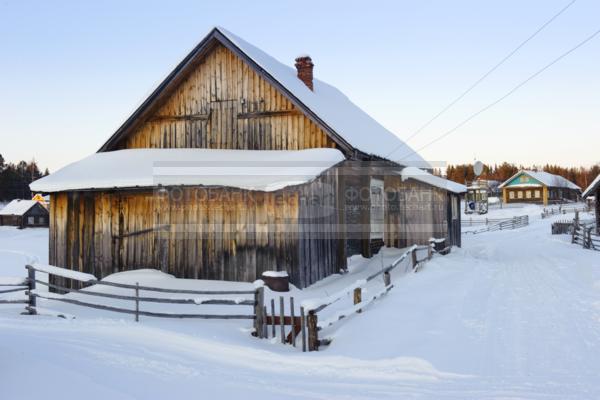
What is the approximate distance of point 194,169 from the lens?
13922 mm

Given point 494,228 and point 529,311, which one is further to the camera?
point 494,228

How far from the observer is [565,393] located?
5.68 metres

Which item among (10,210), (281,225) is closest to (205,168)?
(281,225)

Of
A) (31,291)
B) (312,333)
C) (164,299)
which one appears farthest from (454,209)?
(31,291)

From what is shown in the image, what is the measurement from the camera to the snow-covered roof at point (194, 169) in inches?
496

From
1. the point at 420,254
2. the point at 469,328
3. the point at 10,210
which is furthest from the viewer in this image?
the point at 10,210

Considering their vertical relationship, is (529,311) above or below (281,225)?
below

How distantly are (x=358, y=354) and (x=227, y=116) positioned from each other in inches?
415

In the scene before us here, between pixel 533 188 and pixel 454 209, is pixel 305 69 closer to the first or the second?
pixel 454 209

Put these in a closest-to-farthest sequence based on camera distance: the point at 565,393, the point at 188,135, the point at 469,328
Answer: the point at 565,393 < the point at 469,328 < the point at 188,135

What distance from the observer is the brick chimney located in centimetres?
1855

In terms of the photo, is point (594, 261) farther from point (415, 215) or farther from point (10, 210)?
point (10, 210)

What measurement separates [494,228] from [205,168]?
116 feet

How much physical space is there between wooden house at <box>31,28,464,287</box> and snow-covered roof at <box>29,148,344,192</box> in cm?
4
